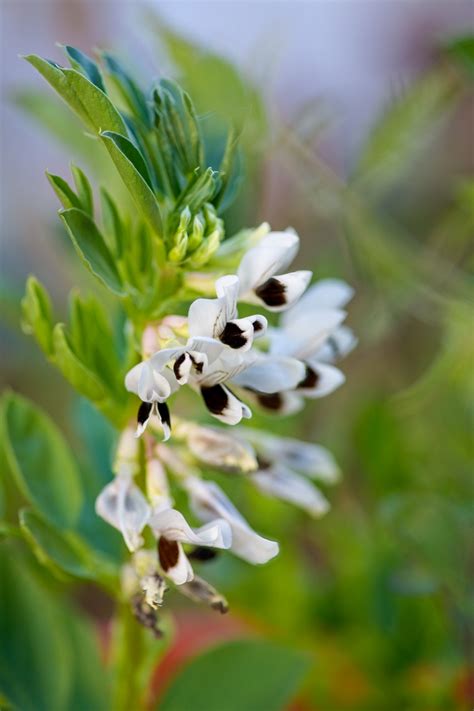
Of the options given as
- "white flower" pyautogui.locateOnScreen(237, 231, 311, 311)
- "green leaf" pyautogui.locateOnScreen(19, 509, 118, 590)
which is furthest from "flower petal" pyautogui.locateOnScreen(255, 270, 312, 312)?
"green leaf" pyautogui.locateOnScreen(19, 509, 118, 590)

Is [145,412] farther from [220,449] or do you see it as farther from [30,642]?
[30,642]

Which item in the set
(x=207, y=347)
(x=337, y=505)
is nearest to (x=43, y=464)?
(x=207, y=347)

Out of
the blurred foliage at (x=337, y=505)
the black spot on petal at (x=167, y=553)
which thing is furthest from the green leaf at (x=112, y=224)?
the black spot on petal at (x=167, y=553)

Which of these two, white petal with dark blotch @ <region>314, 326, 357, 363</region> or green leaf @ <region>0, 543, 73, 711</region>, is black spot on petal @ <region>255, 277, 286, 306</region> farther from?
green leaf @ <region>0, 543, 73, 711</region>

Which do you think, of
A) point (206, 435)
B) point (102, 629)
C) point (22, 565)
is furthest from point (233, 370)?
point (102, 629)

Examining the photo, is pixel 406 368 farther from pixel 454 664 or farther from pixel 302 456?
pixel 302 456
